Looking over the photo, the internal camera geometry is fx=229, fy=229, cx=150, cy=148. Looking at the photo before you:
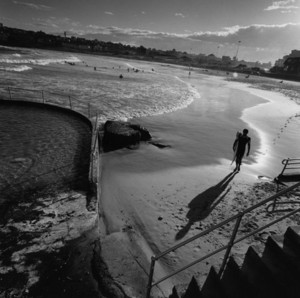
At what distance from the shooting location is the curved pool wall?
27.1 ft

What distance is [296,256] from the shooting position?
113 inches

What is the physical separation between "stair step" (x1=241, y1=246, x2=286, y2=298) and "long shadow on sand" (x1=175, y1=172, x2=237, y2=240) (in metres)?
3.06

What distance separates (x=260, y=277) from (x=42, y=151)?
Result: 33.4ft

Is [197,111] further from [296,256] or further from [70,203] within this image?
[296,256]

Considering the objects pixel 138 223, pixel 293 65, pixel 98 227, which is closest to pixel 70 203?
pixel 98 227

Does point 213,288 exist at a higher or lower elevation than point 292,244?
lower

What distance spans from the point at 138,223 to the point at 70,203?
238cm

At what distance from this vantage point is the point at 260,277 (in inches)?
113

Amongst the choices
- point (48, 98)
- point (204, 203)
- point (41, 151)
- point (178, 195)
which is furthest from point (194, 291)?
point (48, 98)

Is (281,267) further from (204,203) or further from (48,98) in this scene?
(48,98)

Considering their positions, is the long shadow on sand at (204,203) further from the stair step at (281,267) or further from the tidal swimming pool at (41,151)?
the tidal swimming pool at (41,151)

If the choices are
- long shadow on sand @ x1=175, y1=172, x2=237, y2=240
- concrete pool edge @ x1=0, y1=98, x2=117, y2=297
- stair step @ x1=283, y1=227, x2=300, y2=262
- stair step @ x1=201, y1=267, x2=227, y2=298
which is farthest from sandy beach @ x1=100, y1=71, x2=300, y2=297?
stair step @ x1=283, y1=227, x2=300, y2=262

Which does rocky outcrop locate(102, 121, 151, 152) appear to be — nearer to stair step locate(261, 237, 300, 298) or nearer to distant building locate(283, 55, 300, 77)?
stair step locate(261, 237, 300, 298)

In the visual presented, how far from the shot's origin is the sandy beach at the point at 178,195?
17.3ft
